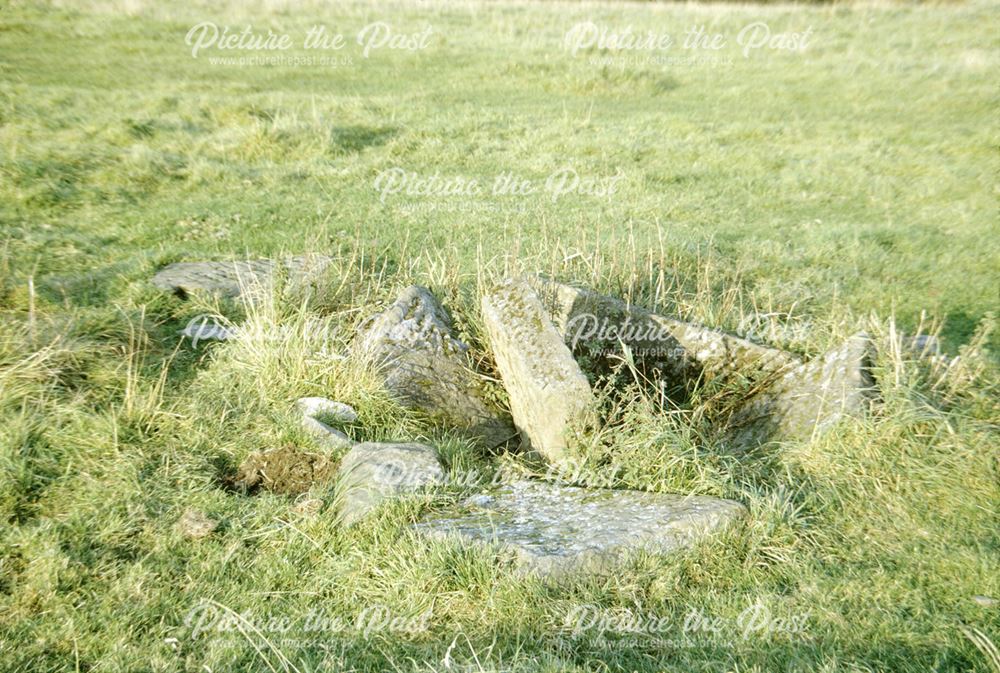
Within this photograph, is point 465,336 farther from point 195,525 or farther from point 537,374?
point 195,525

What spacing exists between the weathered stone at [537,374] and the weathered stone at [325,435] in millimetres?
1160

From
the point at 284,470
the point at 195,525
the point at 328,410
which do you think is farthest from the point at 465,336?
the point at 195,525

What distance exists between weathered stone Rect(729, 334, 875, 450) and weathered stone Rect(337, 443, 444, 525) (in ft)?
6.91

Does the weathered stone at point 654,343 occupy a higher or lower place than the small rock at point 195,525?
higher

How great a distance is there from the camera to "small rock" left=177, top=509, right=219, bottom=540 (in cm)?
458

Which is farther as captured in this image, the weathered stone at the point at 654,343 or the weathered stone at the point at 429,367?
the weathered stone at the point at 654,343

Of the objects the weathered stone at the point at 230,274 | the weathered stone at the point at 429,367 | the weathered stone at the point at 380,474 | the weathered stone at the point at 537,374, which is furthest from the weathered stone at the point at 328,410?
the weathered stone at the point at 230,274

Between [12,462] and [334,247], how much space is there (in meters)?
4.71

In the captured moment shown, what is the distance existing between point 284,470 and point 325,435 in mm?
354

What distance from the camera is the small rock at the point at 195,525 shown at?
458 cm

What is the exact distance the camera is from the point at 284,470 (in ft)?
17.1

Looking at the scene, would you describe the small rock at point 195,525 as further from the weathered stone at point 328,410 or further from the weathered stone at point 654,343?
the weathered stone at point 654,343

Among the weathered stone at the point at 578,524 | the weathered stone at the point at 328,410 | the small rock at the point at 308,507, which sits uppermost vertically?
the weathered stone at the point at 328,410

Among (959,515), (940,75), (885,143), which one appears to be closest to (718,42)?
(940,75)
